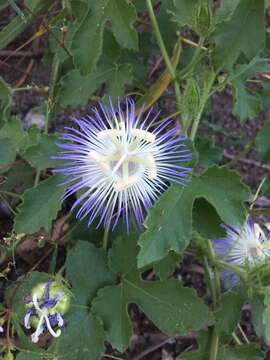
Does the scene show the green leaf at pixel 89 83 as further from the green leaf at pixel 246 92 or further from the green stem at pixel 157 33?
the green leaf at pixel 246 92

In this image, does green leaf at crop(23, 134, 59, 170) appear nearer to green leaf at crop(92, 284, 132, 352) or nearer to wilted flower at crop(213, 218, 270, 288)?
green leaf at crop(92, 284, 132, 352)

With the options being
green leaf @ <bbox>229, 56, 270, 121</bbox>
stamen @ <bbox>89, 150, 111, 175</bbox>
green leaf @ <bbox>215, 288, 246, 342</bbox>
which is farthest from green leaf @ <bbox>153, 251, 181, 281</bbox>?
green leaf @ <bbox>229, 56, 270, 121</bbox>

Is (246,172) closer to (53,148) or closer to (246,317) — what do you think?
(246,317)

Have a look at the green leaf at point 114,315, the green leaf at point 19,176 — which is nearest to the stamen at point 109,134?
the green leaf at point 114,315

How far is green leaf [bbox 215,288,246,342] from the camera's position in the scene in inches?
55.2

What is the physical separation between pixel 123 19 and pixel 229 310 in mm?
710

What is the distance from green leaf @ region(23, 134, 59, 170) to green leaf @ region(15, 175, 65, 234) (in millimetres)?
49

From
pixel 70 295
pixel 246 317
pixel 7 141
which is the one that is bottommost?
pixel 246 317

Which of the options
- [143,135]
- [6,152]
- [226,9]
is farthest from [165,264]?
[226,9]

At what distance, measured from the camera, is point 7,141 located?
1.49 metres

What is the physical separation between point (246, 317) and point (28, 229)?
99cm

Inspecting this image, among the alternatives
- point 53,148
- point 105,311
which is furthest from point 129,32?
point 105,311

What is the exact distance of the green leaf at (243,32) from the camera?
1.25m

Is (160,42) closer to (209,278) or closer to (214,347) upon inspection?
(209,278)
